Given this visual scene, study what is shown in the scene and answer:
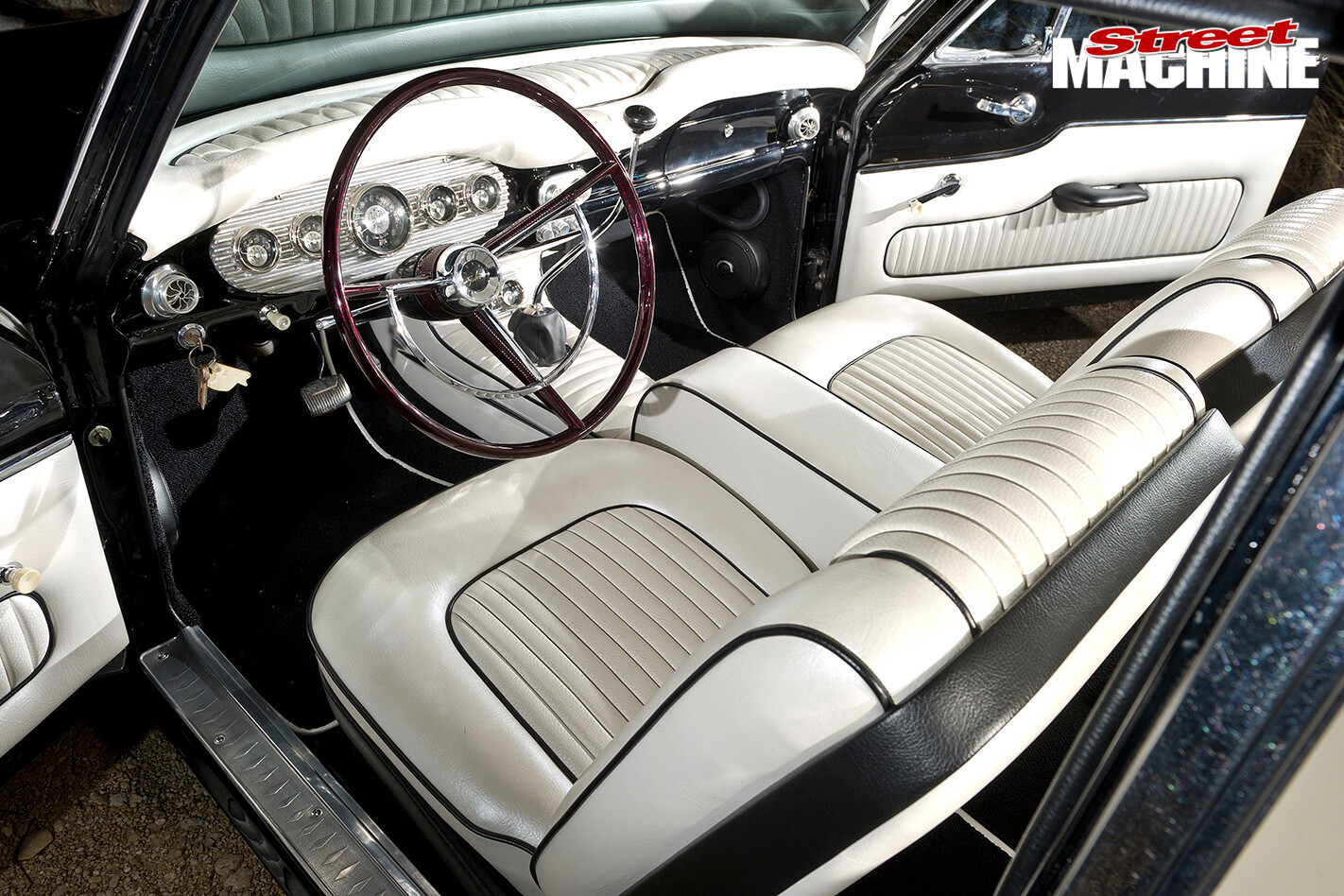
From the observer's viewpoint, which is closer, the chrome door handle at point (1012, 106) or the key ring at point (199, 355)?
the key ring at point (199, 355)

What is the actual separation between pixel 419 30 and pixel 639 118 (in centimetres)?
45

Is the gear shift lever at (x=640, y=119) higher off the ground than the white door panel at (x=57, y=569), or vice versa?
the gear shift lever at (x=640, y=119)

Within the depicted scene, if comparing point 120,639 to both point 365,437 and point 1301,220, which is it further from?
point 1301,220

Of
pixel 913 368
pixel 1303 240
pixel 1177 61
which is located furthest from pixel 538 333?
pixel 1177 61

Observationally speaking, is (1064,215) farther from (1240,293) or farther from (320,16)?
(320,16)

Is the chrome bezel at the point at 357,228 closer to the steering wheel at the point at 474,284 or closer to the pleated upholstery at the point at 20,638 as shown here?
the steering wheel at the point at 474,284

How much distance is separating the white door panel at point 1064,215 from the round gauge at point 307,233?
1.15m

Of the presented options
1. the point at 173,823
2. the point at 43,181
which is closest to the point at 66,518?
the point at 43,181

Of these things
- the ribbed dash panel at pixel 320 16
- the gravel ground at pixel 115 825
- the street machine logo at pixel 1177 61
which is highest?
the ribbed dash panel at pixel 320 16

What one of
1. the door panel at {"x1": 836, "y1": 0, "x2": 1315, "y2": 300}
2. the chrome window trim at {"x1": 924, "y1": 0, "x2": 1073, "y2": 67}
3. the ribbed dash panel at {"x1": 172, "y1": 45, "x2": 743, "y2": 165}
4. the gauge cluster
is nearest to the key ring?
the gauge cluster

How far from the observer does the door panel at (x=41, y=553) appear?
3.09 feet

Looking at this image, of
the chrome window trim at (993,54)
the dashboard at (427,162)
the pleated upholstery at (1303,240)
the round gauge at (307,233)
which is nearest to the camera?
the pleated upholstery at (1303,240)

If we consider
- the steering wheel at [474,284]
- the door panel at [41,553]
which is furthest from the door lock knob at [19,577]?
the steering wheel at [474,284]

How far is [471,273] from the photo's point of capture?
1.26 metres
